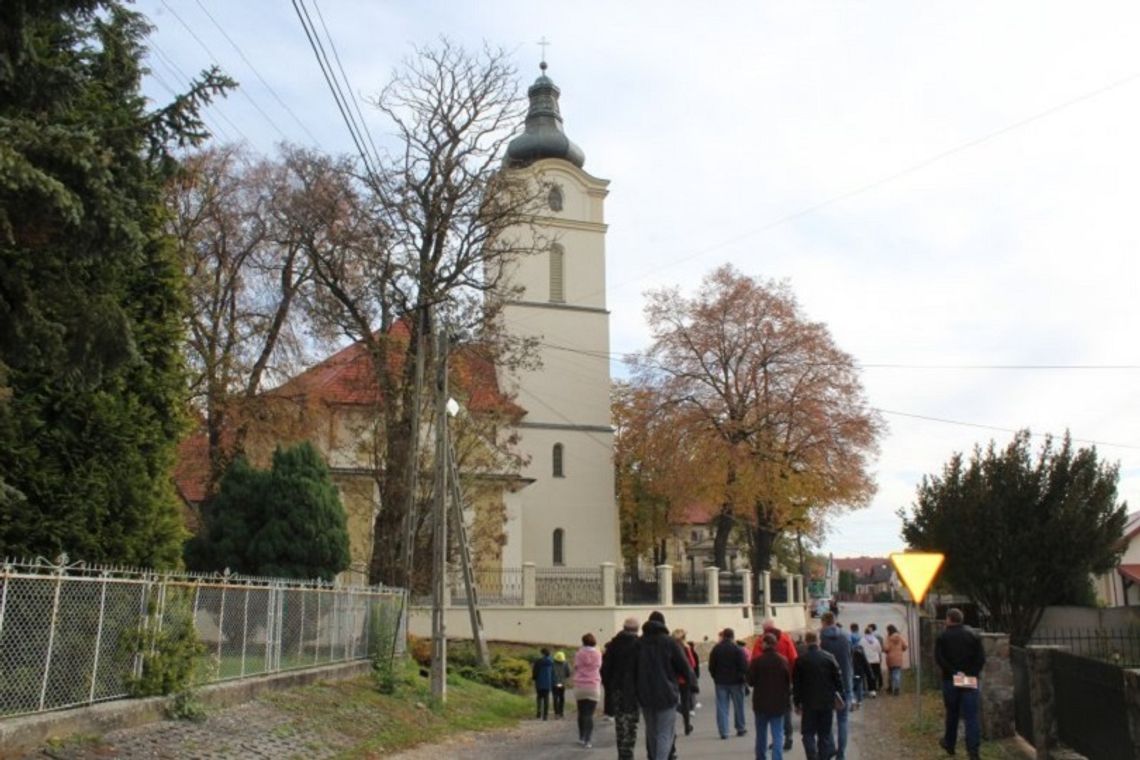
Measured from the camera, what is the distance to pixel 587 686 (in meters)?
15.6

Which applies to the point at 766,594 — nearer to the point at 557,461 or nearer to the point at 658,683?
the point at 557,461

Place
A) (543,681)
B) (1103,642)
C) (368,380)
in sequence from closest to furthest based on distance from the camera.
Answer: (1103,642)
(543,681)
(368,380)

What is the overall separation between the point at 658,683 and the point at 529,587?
70.5ft

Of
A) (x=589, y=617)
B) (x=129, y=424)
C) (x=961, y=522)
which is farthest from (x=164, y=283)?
(x=589, y=617)

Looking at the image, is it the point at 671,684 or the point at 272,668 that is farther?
the point at 272,668

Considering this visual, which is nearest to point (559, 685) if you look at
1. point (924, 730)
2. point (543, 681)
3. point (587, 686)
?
point (543, 681)

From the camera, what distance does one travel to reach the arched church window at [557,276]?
147ft

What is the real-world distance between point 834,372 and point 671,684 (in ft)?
107

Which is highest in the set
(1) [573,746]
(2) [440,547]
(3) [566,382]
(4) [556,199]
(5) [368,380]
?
(4) [556,199]

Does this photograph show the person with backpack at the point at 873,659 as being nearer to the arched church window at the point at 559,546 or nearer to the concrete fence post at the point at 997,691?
the concrete fence post at the point at 997,691

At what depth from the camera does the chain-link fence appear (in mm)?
9117

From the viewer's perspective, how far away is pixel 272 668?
1488 centimetres

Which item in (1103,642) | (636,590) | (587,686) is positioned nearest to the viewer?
(587,686)

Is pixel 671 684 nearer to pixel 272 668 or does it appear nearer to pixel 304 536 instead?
pixel 272 668
